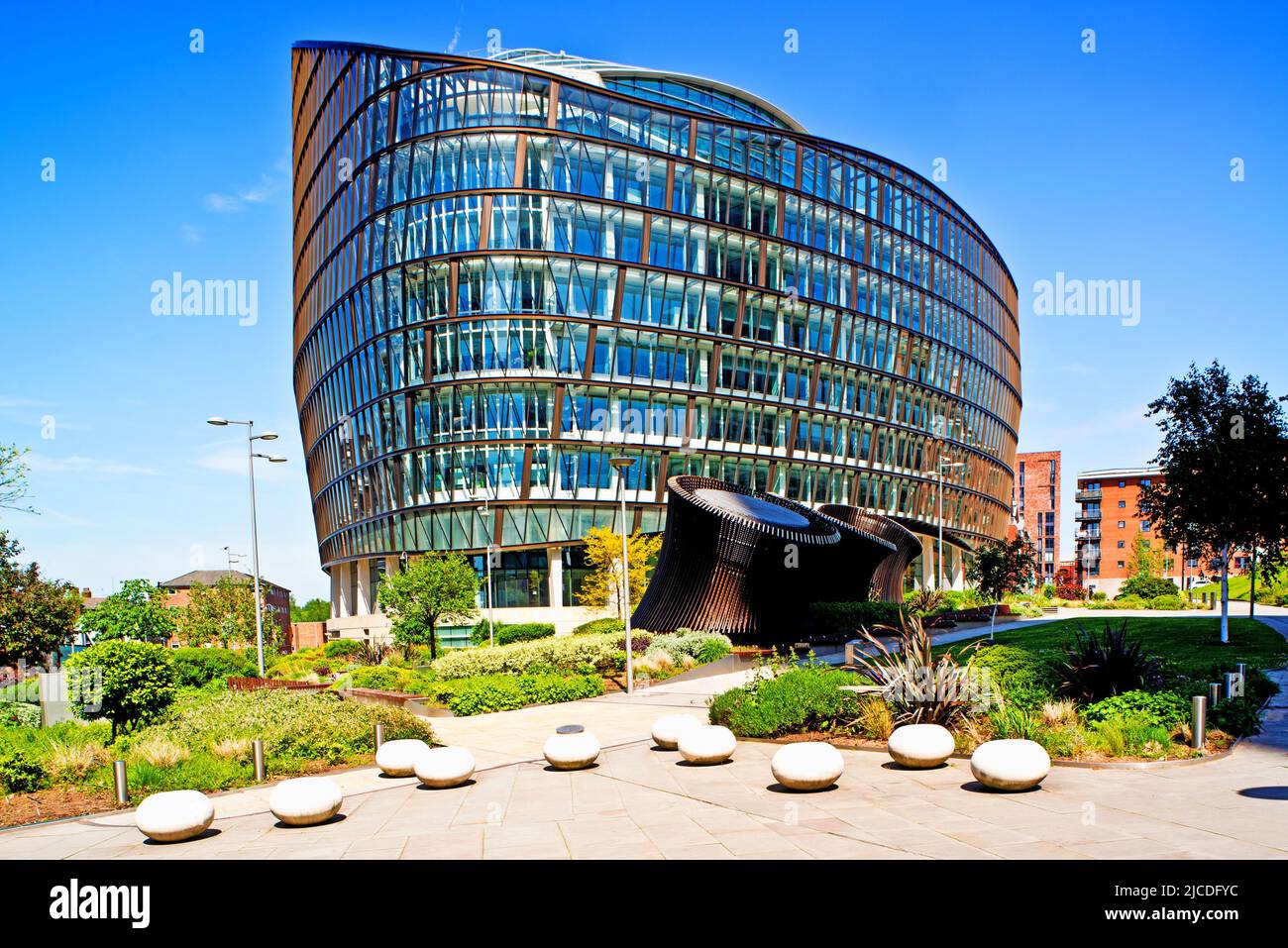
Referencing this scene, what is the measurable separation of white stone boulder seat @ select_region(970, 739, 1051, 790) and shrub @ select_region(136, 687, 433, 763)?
35.7 ft

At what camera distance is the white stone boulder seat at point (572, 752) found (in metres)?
15.3

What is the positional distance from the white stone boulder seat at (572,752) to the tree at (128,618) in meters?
26.3

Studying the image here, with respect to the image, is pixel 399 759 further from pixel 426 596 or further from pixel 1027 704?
pixel 426 596

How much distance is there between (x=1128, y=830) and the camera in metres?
9.41

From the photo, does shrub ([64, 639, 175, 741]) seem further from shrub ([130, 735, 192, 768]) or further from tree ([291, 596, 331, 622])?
tree ([291, 596, 331, 622])

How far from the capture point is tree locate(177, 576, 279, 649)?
68.1 m

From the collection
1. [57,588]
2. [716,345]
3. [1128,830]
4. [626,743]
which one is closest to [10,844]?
[626,743]

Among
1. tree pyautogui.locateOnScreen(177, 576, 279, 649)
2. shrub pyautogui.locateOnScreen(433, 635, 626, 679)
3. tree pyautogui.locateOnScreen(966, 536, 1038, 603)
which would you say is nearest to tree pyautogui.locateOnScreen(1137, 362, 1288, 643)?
shrub pyautogui.locateOnScreen(433, 635, 626, 679)

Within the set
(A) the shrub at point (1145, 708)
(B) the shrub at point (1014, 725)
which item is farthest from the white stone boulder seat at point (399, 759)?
(A) the shrub at point (1145, 708)

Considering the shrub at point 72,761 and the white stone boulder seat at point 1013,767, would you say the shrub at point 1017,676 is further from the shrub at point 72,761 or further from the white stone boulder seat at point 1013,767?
the shrub at point 72,761

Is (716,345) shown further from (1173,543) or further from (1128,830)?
(1128,830)

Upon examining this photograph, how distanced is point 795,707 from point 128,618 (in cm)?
2966

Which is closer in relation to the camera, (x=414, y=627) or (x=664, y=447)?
(x=414, y=627)
